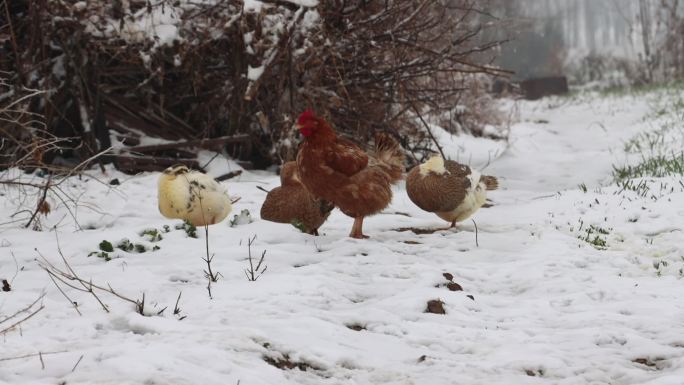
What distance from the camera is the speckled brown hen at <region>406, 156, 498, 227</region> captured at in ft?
17.8

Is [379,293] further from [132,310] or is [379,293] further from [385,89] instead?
[385,89]

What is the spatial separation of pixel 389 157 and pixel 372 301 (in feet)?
6.42

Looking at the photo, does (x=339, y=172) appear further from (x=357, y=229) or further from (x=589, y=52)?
(x=589, y=52)

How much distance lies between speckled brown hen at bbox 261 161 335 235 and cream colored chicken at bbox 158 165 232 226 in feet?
1.42

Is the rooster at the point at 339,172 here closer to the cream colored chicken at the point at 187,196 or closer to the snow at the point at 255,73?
the cream colored chicken at the point at 187,196

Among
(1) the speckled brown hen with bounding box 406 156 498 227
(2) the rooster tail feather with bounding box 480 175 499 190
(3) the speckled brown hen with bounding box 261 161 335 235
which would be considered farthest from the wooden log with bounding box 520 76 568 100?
(3) the speckled brown hen with bounding box 261 161 335 235

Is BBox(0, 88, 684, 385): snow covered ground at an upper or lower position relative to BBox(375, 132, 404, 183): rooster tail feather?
lower

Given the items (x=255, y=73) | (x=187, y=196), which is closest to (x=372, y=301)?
(x=187, y=196)

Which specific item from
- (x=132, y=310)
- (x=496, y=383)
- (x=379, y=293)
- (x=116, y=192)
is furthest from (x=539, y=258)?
(x=116, y=192)

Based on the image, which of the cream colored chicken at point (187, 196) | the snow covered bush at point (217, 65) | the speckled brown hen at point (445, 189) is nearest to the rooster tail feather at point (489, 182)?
the speckled brown hen at point (445, 189)

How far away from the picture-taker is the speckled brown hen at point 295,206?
526 centimetres

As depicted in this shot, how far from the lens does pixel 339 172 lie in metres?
4.88

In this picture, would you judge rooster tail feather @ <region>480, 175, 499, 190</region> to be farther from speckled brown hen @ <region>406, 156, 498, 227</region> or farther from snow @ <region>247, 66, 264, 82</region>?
snow @ <region>247, 66, 264, 82</region>

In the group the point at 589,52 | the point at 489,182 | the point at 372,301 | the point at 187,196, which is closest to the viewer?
the point at 372,301
